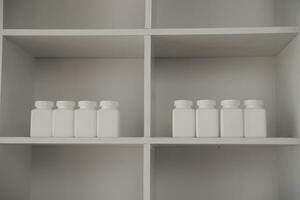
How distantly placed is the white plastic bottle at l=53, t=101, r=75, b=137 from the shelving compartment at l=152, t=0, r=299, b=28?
1.71 ft

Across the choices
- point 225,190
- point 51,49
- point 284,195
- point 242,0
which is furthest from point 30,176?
point 242,0

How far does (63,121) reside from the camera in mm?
1357

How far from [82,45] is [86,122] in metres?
0.30

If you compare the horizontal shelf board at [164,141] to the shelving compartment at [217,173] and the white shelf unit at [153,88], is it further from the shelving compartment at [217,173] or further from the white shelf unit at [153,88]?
the shelving compartment at [217,173]

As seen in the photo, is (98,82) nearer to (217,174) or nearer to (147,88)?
(147,88)

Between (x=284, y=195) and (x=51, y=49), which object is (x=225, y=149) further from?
(x=51, y=49)

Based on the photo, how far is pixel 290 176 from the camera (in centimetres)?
147

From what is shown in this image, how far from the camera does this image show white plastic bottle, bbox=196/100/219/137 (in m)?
1.34

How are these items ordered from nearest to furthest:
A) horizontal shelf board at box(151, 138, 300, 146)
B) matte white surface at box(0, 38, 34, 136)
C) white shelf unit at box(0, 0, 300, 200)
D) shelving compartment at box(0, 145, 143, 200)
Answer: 1. horizontal shelf board at box(151, 138, 300, 146)
2. matte white surface at box(0, 38, 34, 136)
3. white shelf unit at box(0, 0, 300, 200)
4. shelving compartment at box(0, 145, 143, 200)

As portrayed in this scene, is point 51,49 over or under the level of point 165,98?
over

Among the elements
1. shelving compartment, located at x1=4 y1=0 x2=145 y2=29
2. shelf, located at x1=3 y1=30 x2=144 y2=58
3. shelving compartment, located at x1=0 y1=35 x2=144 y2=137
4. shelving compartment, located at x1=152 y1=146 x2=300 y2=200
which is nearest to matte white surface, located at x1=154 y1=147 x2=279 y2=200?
shelving compartment, located at x1=152 y1=146 x2=300 y2=200

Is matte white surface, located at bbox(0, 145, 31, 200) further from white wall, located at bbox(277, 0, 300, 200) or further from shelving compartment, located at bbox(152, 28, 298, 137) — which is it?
white wall, located at bbox(277, 0, 300, 200)

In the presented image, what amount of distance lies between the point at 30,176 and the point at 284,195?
91 centimetres

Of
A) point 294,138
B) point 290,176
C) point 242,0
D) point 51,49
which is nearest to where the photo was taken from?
point 294,138
